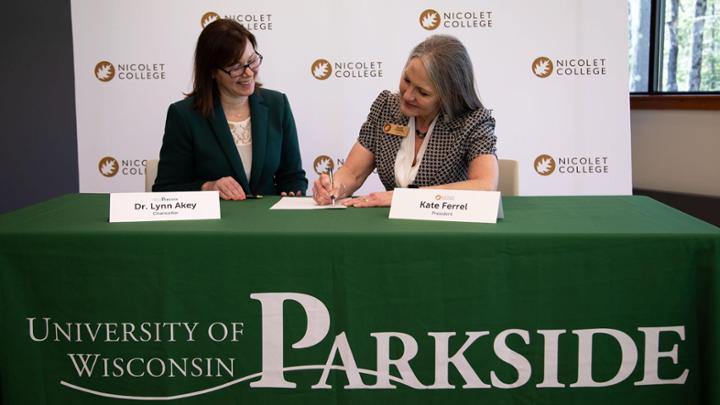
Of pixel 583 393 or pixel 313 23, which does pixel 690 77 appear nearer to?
pixel 313 23

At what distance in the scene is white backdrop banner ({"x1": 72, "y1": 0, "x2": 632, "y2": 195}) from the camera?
3.83m

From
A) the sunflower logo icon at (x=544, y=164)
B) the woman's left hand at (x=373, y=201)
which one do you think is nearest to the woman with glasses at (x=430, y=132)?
the woman's left hand at (x=373, y=201)

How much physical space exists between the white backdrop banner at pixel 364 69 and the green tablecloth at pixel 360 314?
7.21 ft

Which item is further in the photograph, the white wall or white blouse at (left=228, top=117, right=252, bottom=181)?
the white wall

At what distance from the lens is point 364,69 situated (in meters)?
3.84

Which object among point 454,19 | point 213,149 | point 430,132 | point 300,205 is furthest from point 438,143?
point 454,19

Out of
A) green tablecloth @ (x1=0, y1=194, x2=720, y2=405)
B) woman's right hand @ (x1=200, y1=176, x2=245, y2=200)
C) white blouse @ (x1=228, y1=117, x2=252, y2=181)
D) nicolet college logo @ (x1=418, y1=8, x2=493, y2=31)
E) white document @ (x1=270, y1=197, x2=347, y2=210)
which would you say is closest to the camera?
green tablecloth @ (x1=0, y1=194, x2=720, y2=405)

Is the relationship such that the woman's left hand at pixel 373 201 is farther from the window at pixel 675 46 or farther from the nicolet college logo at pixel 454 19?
the window at pixel 675 46

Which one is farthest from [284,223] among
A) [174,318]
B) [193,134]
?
[193,134]

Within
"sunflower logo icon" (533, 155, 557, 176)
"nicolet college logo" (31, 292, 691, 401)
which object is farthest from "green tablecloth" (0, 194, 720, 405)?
"sunflower logo icon" (533, 155, 557, 176)

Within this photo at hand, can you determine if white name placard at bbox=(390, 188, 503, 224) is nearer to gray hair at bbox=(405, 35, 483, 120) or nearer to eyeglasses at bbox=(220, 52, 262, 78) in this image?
gray hair at bbox=(405, 35, 483, 120)

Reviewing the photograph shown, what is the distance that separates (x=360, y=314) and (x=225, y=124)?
1277 mm

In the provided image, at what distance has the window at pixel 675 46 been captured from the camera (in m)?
4.49

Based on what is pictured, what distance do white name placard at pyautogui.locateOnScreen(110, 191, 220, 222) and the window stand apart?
358 cm
